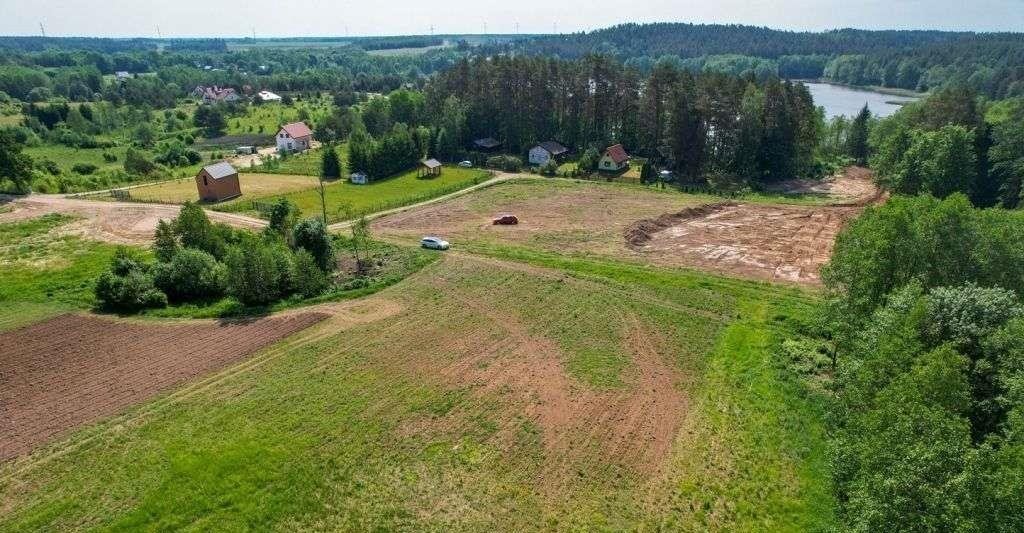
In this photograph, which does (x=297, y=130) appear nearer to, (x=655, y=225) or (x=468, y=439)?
Answer: (x=655, y=225)

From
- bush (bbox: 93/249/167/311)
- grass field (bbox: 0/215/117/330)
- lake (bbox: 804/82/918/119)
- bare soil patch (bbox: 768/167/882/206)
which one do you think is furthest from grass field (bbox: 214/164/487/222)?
lake (bbox: 804/82/918/119)

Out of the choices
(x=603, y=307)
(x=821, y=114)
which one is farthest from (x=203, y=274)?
(x=821, y=114)

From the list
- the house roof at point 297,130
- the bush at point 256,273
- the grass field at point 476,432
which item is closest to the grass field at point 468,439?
the grass field at point 476,432

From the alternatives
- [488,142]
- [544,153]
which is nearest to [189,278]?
[544,153]

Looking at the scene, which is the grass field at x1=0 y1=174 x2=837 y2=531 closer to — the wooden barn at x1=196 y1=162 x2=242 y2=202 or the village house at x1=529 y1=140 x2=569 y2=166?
the wooden barn at x1=196 y1=162 x2=242 y2=202

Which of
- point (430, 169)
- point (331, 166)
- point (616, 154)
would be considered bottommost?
point (430, 169)

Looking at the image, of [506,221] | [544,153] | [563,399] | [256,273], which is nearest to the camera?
[563,399]

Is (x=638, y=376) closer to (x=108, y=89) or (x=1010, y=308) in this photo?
(x=1010, y=308)

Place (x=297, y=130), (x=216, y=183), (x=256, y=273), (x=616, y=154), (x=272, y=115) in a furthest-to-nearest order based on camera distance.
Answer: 1. (x=272, y=115)
2. (x=297, y=130)
3. (x=616, y=154)
4. (x=216, y=183)
5. (x=256, y=273)
